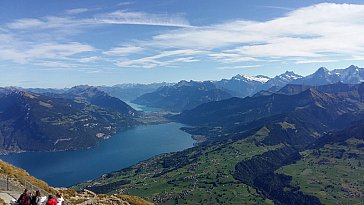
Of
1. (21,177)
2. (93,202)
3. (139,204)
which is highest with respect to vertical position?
(21,177)

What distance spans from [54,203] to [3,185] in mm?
19813

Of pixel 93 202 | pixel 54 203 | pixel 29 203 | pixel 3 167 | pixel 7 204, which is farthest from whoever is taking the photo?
pixel 3 167

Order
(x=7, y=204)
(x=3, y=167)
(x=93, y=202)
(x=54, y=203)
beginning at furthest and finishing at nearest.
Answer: (x=3, y=167) < (x=93, y=202) < (x=7, y=204) < (x=54, y=203)

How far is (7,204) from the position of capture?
33.3 meters

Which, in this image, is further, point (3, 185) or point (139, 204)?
point (139, 204)

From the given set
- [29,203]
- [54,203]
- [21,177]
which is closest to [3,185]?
[21,177]

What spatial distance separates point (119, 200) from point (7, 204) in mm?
22029

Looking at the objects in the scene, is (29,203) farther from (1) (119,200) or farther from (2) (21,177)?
(1) (119,200)

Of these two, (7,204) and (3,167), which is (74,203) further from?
(3,167)

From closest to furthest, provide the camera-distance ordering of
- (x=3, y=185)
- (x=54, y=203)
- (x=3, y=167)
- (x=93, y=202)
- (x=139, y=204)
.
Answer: (x=54, y=203), (x=3, y=185), (x=93, y=202), (x=3, y=167), (x=139, y=204)

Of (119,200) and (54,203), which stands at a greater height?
(54,203)

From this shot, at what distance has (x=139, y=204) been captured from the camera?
55.3 metres

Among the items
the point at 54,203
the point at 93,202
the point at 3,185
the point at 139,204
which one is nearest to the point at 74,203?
the point at 93,202

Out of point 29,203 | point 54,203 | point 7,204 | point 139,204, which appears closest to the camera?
point 54,203
